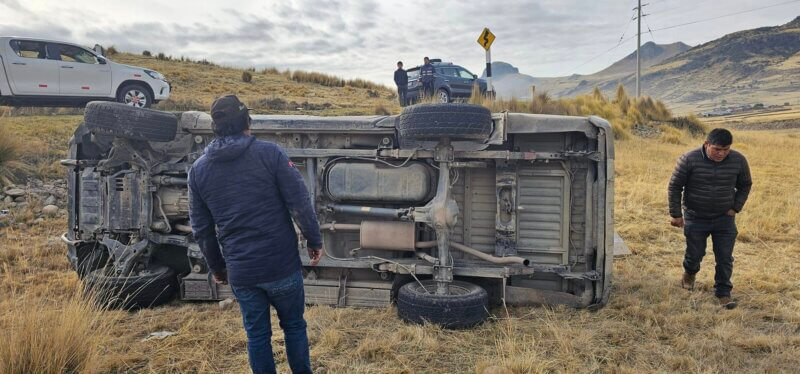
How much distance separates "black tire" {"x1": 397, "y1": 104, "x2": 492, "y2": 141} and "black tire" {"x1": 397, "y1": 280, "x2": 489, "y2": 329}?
129cm

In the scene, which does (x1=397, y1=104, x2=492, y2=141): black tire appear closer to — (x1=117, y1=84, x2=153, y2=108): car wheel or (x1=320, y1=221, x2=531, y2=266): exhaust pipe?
(x1=320, y1=221, x2=531, y2=266): exhaust pipe

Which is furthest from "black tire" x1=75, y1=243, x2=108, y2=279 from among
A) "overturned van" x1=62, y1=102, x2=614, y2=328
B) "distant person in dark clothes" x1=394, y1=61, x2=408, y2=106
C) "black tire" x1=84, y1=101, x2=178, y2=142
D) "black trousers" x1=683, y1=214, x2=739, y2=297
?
"distant person in dark clothes" x1=394, y1=61, x2=408, y2=106

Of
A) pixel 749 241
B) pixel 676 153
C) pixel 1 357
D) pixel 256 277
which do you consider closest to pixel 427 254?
pixel 256 277

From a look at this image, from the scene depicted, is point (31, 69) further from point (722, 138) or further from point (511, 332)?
point (722, 138)

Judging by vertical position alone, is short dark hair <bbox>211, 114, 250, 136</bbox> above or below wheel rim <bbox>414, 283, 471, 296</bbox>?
above

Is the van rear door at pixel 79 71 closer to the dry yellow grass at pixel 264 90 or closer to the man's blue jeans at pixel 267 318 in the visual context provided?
the dry yellow grass at pixel 264 90

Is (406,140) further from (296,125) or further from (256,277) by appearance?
(256,277)

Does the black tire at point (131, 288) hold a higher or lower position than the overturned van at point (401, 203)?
lower

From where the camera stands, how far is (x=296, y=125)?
16.2 ft

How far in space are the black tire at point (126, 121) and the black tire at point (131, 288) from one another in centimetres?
128

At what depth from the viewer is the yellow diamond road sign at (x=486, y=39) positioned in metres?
12.3

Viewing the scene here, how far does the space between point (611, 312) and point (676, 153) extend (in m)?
11.4

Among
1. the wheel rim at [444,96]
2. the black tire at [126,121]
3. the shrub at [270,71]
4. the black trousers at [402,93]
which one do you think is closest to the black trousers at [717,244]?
the black tire at [126,121]

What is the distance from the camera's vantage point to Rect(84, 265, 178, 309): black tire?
4.67m
